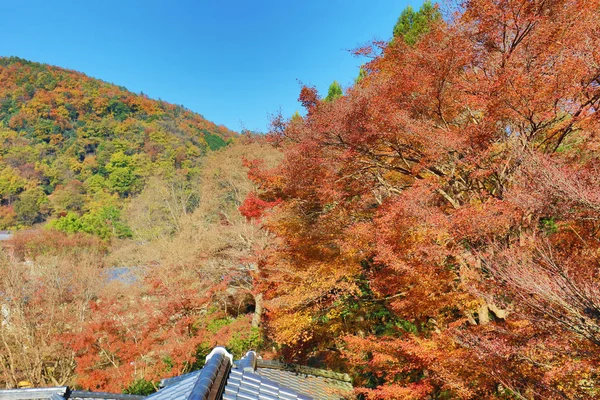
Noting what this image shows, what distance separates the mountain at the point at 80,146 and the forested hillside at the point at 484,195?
28324 millimetres

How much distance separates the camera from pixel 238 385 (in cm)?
373

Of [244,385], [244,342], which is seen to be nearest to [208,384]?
[244,385]

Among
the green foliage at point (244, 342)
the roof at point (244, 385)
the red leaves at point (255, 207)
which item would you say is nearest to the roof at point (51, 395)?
the roof at point (244, 385)

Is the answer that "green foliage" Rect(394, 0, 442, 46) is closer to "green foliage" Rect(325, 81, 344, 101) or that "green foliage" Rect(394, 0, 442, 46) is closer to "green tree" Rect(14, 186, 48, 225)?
"green foliage" Rect(325, 81, 344, 101)

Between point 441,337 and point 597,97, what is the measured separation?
5.17 meters

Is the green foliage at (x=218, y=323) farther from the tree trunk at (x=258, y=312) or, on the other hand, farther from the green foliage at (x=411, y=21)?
the green foliage at (x=411, y=21)

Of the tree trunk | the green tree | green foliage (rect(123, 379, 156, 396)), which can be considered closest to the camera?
green foliage (rect(123, 379, 156, 396))

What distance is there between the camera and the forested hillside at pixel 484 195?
14.1 feet

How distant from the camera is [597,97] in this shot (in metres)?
5.50

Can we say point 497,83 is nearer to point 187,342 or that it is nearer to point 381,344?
point 381,344

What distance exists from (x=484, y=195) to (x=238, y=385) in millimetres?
6477

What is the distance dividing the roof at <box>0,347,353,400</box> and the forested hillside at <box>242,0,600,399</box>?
114 cm

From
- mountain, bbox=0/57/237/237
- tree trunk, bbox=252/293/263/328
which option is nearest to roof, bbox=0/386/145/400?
tree trunk, bbox=252/293/263/328

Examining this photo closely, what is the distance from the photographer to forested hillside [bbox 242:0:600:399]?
429cm
